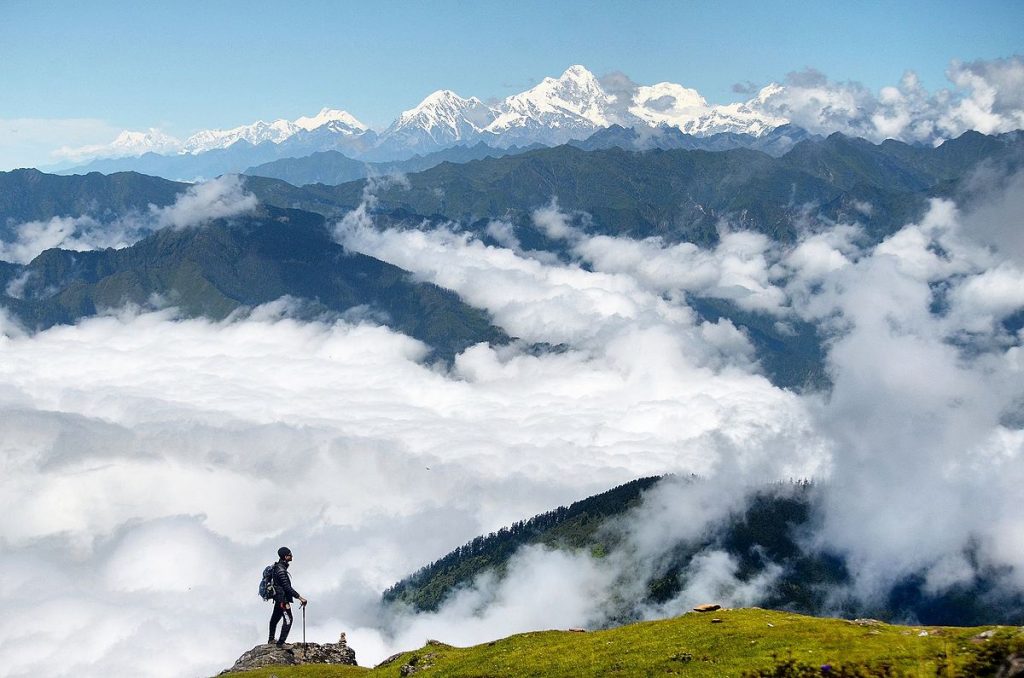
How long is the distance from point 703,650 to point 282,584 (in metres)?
34.6

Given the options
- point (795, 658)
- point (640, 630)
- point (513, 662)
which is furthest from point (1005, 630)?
point (513, 662)

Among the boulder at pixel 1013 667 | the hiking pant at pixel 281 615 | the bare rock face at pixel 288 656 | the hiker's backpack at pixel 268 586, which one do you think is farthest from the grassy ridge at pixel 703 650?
the hiker's backpack at pixel 268 586

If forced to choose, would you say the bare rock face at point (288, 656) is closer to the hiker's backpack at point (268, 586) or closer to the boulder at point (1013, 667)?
the hiker's backpack at point (268, 586)

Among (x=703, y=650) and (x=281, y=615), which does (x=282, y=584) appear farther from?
(x=703, y=650)

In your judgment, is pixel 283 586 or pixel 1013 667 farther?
pixel 283 586

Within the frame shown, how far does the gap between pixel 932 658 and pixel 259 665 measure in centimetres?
5700

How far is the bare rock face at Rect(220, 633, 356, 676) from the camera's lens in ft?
237

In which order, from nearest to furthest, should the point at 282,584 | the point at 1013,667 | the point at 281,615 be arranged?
the point at 1013,667
the point at 282,584
the point at 281,615

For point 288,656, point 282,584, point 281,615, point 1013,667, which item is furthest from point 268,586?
point 1013,667

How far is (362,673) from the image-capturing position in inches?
2771

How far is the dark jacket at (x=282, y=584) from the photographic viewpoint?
63188 mm

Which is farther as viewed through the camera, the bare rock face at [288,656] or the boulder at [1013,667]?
the bare rock face at [288,656]

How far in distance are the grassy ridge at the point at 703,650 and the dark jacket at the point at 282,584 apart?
763cm

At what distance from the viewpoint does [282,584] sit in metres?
63.9
